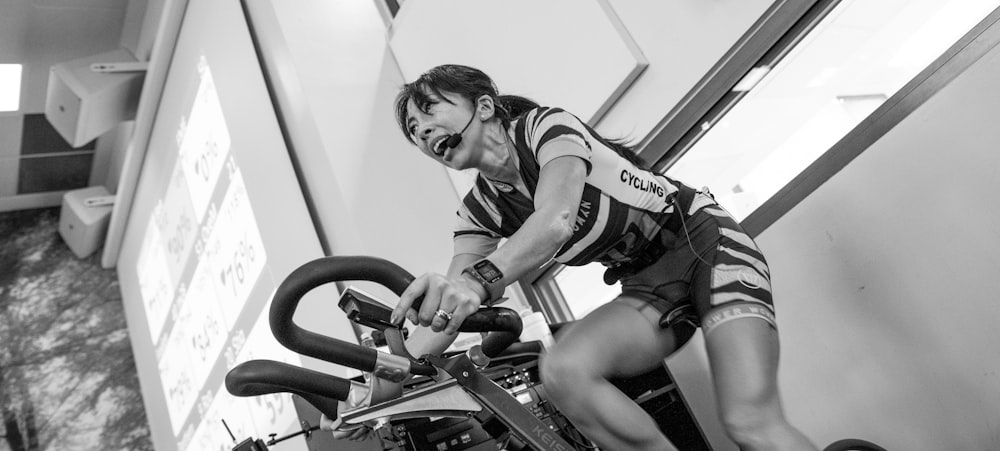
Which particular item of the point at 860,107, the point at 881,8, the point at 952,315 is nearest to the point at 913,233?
the point at 952,315

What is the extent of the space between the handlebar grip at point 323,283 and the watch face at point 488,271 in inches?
3.5

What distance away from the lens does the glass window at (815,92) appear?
1650 mm

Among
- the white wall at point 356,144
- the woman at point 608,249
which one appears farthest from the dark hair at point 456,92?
the white wall at point 356,144

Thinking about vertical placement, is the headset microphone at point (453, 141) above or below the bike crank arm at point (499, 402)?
above

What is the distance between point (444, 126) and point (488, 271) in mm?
454

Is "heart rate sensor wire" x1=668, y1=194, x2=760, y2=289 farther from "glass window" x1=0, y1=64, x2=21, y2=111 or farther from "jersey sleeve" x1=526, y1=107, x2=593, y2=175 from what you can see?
"glass window" x1=0, y1=64, x2=21, y2=111

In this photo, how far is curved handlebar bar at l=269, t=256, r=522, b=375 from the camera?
0.93m

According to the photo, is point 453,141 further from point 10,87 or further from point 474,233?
point 10,87

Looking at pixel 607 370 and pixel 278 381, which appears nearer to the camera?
pixel 278 381

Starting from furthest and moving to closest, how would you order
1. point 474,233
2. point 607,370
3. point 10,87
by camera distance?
point 10,87 → point 474,233 → point 607,370

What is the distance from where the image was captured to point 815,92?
6.23 ft

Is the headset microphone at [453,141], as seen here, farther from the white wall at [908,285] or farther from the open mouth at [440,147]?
the white wall at [908,285]

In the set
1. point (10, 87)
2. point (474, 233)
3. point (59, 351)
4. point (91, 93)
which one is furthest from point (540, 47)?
point (59, 351)

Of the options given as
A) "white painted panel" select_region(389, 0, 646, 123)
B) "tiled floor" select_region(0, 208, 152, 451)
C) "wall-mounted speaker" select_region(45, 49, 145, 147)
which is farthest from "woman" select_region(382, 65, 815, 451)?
"tiled floor" select_region(0, 208, 152, 451)
